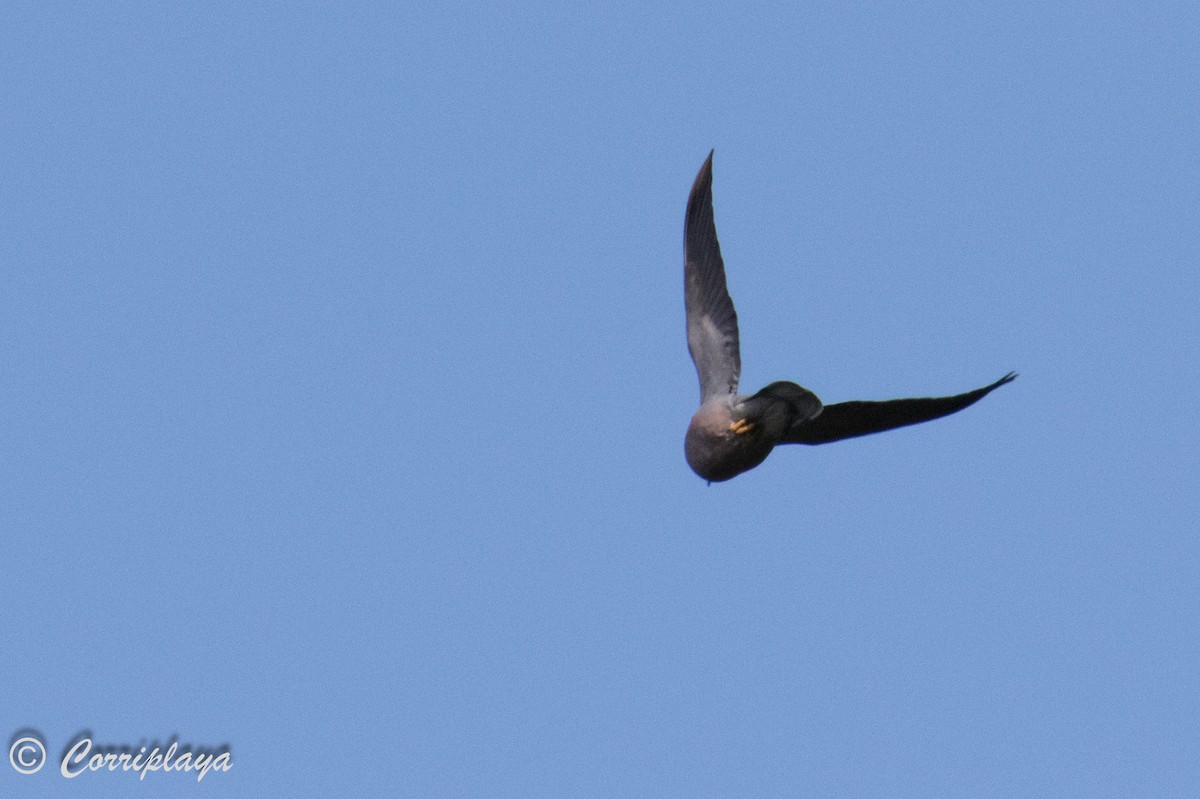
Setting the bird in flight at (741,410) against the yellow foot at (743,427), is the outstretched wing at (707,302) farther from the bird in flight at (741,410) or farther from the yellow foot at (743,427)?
the yellow foot at (743,427)

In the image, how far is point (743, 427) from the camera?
34.1ft

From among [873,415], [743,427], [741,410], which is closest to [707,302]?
[741,410]

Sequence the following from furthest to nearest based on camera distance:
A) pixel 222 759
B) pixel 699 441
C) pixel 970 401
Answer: pixel 222 759
pixel 699 441
pixel 970 401

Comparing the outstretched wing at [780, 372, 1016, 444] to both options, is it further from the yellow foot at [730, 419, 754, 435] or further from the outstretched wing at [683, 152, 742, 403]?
the outstretched wing at [683, 152, 742, 403]

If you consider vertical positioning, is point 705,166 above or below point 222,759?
above

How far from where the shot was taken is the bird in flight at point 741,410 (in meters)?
10.1

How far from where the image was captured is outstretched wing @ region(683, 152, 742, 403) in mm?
11312

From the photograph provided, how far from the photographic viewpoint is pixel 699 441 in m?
10.6

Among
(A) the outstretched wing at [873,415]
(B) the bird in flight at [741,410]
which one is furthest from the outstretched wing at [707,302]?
(A) the outstretched wing at [873,415]

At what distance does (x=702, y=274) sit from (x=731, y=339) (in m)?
0.72

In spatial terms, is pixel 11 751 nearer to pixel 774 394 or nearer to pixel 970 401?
pixel 774 394

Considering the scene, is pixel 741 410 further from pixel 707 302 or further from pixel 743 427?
pixel 707 302

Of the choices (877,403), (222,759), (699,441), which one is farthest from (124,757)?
(877,403)

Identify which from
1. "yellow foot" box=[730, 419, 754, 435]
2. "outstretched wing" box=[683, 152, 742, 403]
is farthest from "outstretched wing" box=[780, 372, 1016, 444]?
"outstretched wing" box=[683, 152, 742, 403]
